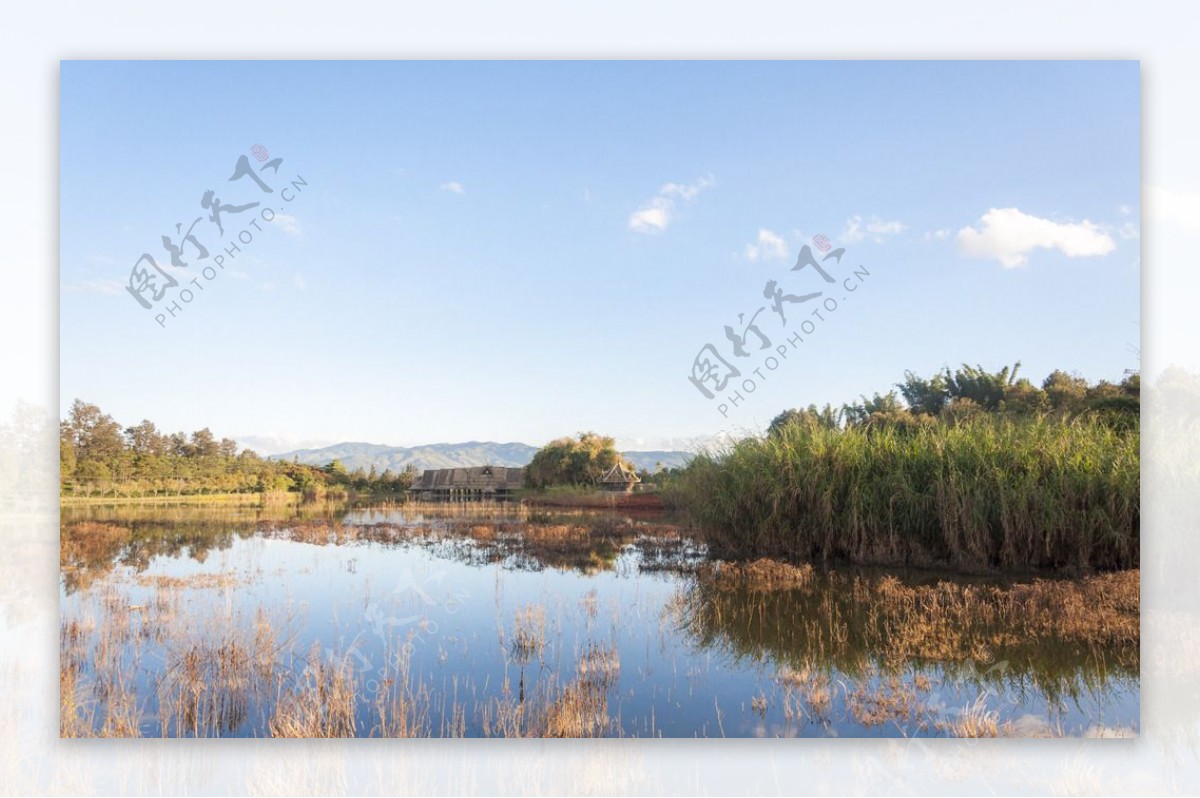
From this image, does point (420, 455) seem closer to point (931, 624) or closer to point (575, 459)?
point (575, 459)

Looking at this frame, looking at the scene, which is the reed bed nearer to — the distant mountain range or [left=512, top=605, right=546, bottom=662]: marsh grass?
the distant mountain range

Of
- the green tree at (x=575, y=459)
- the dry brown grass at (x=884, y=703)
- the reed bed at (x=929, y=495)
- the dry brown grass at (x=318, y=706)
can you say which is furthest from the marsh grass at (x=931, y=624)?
the dry brown grass at (x=318, y=706)

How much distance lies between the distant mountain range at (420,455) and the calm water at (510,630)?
435 mm

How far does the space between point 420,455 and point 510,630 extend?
1368 millimetres

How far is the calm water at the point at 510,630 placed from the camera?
3.48 metres

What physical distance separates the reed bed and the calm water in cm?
53

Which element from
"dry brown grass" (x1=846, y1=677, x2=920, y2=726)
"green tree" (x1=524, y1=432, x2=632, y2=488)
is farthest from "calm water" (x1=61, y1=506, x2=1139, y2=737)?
"green tree" (x1=524, y1=432, x2=632, y2=488)

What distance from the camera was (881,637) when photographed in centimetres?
411

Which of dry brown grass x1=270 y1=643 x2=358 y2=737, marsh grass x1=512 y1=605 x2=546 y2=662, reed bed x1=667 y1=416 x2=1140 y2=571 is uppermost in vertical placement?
reed bed x1=667 y1=416 x2=1140 y2=571

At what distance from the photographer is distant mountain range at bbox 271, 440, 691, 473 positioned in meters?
4.97

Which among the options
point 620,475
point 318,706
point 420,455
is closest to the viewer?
point 318,706

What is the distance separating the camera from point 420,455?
16.5ft

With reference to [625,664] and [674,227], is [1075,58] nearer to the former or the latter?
[674,227]

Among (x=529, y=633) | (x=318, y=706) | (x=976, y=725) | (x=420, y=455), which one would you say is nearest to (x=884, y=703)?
(x=976, y=725)
